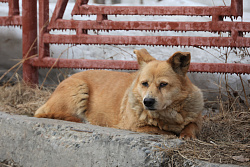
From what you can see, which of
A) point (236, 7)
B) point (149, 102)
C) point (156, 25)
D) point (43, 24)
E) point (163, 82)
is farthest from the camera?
point (43, 24)

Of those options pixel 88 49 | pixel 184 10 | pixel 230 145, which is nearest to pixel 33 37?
pixel 88 49

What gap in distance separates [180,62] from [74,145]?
1.17m

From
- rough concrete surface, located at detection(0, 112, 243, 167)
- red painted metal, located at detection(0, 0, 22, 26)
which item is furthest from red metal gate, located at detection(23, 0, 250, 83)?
rough concrete surface, located at detection(0, 112, 243, 167)

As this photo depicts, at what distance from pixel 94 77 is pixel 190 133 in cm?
145

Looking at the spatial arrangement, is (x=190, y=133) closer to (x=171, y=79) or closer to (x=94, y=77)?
(x=171, y=79)

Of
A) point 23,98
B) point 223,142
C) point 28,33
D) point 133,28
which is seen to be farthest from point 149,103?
point 28,33

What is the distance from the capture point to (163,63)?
10.2ft

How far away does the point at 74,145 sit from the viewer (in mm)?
2623

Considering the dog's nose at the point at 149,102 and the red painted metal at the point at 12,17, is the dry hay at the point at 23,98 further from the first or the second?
the dog's nose at the point at 149,102

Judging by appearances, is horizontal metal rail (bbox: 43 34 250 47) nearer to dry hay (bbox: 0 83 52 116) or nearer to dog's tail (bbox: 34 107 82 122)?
dry hay (bbox: 0 83 52 116)

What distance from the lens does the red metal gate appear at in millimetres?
4066

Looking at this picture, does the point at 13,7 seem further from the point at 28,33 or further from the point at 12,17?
the point at 28,33

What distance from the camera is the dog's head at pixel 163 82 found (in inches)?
112

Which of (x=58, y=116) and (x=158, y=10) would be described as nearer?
(x=58, y=116)
